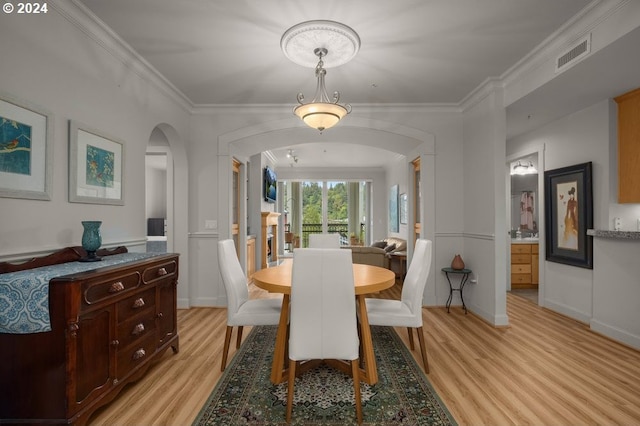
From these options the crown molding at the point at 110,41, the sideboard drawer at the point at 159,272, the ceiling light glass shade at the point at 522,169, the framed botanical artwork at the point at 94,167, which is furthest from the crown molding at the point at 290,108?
the sideboard drawer at the point at 159,272

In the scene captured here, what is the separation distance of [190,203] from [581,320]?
4.95 m

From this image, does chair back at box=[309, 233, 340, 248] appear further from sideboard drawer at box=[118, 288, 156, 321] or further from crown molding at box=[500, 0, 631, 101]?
crown molding at box=[500, 0, 631, 101]

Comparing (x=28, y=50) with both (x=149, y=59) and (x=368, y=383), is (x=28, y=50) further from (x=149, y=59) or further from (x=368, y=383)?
→ (x=368, y=383)

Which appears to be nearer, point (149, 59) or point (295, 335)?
point (295, 335)

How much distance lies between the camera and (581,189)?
3.86m

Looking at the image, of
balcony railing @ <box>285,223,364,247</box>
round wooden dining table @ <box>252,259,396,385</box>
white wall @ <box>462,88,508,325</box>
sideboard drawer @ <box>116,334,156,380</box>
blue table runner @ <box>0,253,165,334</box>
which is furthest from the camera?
balcony railing @ <box>285,223,364,247</box>

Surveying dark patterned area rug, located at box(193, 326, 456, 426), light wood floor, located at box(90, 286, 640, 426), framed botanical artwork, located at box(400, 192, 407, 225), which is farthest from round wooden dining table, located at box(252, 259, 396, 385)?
framed botanical artwork, located at box(400, 192, 407, 225)

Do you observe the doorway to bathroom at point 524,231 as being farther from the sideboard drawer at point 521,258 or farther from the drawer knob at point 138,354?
the drawer knob at point 138,354

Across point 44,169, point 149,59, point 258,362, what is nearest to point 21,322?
point 44,169

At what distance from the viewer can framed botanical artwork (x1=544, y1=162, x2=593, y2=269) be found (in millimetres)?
3766

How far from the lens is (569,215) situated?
161 inches

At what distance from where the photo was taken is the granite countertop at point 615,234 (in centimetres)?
304

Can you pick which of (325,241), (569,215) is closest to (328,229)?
(325,241)

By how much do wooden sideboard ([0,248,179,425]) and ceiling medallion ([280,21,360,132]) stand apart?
5.93 ft
